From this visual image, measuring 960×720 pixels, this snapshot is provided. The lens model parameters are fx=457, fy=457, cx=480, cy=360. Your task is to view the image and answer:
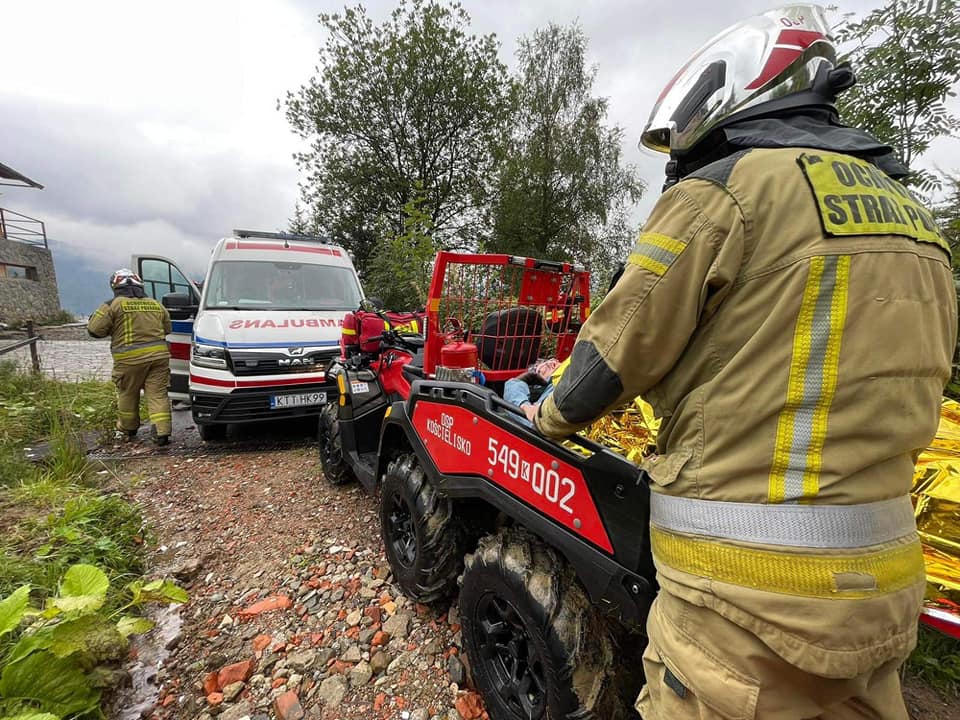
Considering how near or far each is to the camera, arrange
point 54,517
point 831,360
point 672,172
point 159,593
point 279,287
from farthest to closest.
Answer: point 279,287
point 54,517
point 159,593
point 672,172
point 831,360

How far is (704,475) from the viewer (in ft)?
3.06

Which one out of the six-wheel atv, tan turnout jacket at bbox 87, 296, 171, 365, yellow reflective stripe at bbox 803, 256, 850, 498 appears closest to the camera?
yellow reflective stripe at bbox 803, 256, 850, 498

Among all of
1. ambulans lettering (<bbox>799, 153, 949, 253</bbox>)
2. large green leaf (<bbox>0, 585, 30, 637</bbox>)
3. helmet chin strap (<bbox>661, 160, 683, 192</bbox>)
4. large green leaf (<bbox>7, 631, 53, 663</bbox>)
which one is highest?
helmet chin strap (<bbox>661, 160, 683, 192</bbox>)

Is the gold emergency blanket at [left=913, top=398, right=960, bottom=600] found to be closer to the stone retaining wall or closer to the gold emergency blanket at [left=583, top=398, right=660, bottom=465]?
the gold emergency blanket at [left=583, top=398, right=660, bottom=465]

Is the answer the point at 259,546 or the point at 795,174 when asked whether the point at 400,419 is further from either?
the point at 795,174

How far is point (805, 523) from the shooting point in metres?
0.85

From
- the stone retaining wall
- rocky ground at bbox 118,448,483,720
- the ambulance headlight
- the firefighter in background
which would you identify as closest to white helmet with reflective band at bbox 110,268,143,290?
the firefighter in background

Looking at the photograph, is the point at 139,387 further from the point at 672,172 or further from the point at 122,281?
the point at 672,172

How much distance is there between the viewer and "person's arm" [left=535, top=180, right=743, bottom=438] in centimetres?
90

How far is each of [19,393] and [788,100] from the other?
8.84 meters

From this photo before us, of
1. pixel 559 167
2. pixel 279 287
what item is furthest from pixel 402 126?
pixel 279 287

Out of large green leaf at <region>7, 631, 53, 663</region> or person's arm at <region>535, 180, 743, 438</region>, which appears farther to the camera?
large green leaf at <region>7, 631, 53, 663</region>

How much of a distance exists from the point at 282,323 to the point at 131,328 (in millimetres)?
1907

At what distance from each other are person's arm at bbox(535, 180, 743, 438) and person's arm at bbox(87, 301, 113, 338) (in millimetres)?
6111
